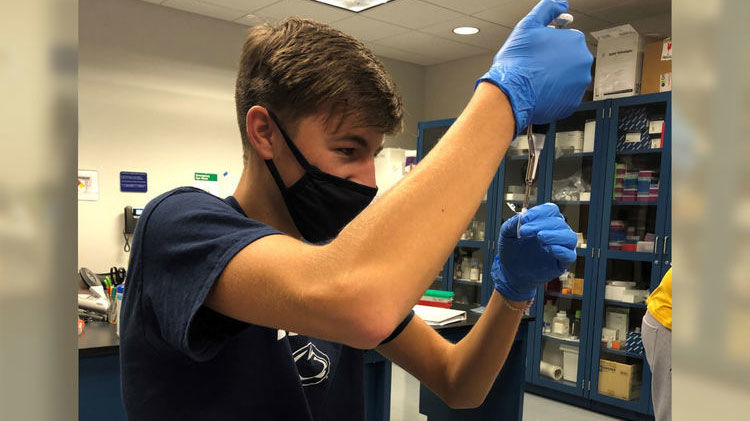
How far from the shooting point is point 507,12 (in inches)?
164

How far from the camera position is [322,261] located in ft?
2.02

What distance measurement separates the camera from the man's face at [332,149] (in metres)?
0.89

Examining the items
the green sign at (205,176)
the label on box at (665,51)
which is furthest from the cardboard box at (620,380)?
the green sign at (205,176)

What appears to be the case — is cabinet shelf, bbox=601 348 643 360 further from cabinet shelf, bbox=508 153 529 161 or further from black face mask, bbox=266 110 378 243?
black face mask, bbox=266 110 378 243

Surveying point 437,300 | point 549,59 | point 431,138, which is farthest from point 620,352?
point 549,59

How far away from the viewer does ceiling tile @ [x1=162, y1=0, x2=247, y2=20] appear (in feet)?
14.1

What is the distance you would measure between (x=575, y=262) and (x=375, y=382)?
7.55 ft

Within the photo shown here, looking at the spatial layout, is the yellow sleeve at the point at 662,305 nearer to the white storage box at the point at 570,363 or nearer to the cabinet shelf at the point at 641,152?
the cabinet shelf at the point at 641,152

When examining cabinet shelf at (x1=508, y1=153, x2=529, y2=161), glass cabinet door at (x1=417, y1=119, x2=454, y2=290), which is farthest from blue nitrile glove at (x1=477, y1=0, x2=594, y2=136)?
glass cabinet door at (x1=417, y1=119, x2=454, y2=290)

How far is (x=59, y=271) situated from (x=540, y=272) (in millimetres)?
1144

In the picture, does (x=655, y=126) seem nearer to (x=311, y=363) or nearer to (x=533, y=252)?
(x=533, y=252)

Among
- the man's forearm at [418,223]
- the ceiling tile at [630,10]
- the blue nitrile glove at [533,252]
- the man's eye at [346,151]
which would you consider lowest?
the blue nitrile glove at [533,252]

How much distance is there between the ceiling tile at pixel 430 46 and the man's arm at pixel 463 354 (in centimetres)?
401

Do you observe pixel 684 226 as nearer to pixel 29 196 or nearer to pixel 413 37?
pixel 29 196
